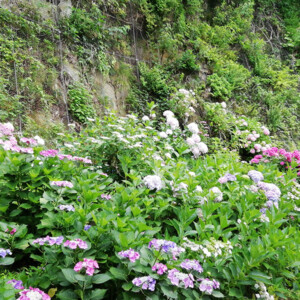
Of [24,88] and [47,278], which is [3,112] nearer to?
[24,88]

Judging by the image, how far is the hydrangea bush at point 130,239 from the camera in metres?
1.32

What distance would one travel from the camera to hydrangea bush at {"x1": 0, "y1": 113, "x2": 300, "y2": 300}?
1.32 meters

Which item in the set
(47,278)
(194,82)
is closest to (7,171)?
(47,278)

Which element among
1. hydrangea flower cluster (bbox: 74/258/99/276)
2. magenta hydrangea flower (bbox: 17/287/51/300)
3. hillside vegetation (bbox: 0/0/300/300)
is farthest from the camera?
hillside vegetation (bbox: 0/0/300/300)

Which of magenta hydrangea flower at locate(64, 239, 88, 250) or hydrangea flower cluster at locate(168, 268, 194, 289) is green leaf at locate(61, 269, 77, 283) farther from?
hydrangea flower cluster at locate(168, 268, 194, 289)

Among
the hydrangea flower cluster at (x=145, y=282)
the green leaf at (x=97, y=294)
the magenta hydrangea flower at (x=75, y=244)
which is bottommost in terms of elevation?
the green leaf at (x=97, y=294)

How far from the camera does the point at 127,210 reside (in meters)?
1.76

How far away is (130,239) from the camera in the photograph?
4.64 feet

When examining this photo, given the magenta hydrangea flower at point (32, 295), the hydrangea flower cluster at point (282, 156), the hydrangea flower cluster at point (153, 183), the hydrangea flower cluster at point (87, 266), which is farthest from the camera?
the hydrangea flower cluster at point (282, 156)

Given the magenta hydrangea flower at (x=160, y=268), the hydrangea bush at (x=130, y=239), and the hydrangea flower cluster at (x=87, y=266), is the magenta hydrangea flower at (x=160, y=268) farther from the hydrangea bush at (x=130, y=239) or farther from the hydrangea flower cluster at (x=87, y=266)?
the hydrangea flower cluster at (x=87, y=266)

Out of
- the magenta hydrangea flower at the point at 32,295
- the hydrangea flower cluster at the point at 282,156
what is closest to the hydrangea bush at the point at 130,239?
the magenta hydrangea flower at the point at 32,295

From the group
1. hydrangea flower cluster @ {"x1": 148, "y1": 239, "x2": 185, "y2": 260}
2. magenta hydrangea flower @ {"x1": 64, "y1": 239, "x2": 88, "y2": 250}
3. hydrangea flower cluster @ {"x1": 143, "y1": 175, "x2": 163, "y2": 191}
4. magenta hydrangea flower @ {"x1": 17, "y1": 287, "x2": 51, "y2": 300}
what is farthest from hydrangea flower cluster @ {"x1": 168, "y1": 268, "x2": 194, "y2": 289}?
hydrangea flower cluster @ {"x1": 143, "y1": 175, "x2": 163, "y2": 191}

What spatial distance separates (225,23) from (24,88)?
24.5ft

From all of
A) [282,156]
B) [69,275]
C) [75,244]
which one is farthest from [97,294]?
[282,156]
